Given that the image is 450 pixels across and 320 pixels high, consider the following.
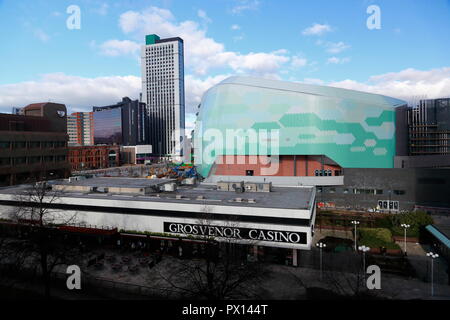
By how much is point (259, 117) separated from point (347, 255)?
34.8 metres

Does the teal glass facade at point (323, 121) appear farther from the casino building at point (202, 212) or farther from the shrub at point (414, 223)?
the casino building at point (202, 212)

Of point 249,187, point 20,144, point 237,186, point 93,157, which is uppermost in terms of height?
point 20,144

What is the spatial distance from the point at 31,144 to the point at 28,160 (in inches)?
176

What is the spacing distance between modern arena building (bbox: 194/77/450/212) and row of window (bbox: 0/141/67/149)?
50.2m

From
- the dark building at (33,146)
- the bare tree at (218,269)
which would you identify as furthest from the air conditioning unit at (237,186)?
the dark building at (33,146)

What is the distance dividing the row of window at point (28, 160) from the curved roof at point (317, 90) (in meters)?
56.6

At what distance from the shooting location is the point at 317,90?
202 feet

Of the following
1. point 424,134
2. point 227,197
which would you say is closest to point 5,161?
point 227,197

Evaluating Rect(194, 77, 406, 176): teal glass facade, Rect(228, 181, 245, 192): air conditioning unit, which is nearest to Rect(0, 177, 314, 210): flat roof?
Rect(228, 181, 245, 192): air conditioning unit

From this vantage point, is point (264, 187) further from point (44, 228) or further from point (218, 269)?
point (44, 228)

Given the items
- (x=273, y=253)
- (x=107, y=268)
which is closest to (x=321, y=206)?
(x=273, y=253)

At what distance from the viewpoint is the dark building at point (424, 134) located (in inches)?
2419

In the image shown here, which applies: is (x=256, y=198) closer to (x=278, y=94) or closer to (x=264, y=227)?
(x=264, y=227)

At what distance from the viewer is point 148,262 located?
34406mm
